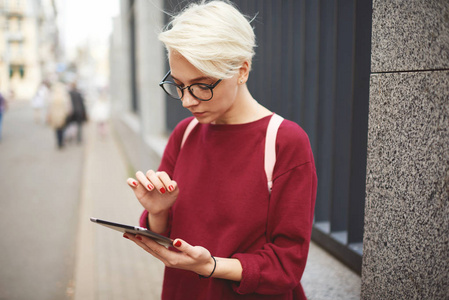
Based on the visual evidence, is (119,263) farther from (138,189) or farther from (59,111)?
(59,111)

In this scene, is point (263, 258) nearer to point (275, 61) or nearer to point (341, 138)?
point (341, 138)

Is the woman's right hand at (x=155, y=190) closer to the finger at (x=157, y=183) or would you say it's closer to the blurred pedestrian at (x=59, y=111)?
the finger at (x=157, y=183)

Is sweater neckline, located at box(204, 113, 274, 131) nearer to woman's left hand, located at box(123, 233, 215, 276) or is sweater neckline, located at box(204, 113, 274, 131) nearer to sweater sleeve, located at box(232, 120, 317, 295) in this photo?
sweater sleeve, located at box(232, 120, 317, 295)

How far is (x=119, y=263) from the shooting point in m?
4.39

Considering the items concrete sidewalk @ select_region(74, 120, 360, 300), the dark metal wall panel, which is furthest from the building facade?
the dark metal wall panel

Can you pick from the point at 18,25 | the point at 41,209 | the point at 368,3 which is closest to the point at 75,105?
the point at 41,209

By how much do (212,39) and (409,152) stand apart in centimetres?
80

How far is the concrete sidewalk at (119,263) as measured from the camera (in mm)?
2357

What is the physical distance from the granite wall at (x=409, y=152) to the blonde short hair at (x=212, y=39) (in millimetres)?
542

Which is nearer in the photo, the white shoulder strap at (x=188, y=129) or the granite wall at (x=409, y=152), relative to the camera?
the granite wall at (x=409, y=152)

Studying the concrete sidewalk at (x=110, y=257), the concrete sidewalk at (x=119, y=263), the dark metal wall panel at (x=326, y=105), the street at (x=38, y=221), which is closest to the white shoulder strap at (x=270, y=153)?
the concrete sidewalk at (x=119, y=263)

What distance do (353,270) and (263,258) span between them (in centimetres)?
127

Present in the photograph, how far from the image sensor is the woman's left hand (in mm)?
1326

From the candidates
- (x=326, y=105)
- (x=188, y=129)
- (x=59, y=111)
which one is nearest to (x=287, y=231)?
(x=188, y=129)
